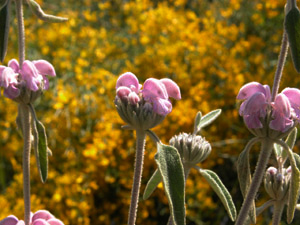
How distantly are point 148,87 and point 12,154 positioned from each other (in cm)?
165

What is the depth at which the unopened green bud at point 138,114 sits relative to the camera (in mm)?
546

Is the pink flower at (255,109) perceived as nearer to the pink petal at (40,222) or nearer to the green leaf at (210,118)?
the green leaf at (210,118)

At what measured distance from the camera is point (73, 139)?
2018 mm

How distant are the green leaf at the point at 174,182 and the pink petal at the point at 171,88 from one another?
0.12 meters

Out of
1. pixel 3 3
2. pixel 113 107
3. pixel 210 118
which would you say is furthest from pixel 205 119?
pixel 113 107

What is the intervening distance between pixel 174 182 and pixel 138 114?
110 mm

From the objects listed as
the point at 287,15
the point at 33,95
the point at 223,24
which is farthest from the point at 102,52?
the point at 287,15

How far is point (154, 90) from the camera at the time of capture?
55 cm

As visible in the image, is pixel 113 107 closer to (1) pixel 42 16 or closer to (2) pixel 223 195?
(1) pixel 42 16

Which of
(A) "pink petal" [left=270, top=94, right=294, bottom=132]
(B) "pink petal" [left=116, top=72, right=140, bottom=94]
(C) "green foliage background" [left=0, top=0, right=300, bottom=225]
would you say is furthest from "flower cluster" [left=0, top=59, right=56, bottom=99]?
(C) "green foliage background" [left=0, top=0, right=300, bottom=225]

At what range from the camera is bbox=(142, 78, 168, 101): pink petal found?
55cm

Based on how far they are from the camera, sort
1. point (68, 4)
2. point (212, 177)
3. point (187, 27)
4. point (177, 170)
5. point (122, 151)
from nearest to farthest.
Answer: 1. point (177, 170)
2. point (212, 177)
3. point (122, 151)
4. point (187, 27)
5. point (68, 4)

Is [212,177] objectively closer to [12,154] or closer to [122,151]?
[122,151]

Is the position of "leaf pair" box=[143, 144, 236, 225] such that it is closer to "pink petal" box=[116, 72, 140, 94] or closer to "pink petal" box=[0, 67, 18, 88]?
"pink petal" box=[116, 72, 140, 94]
